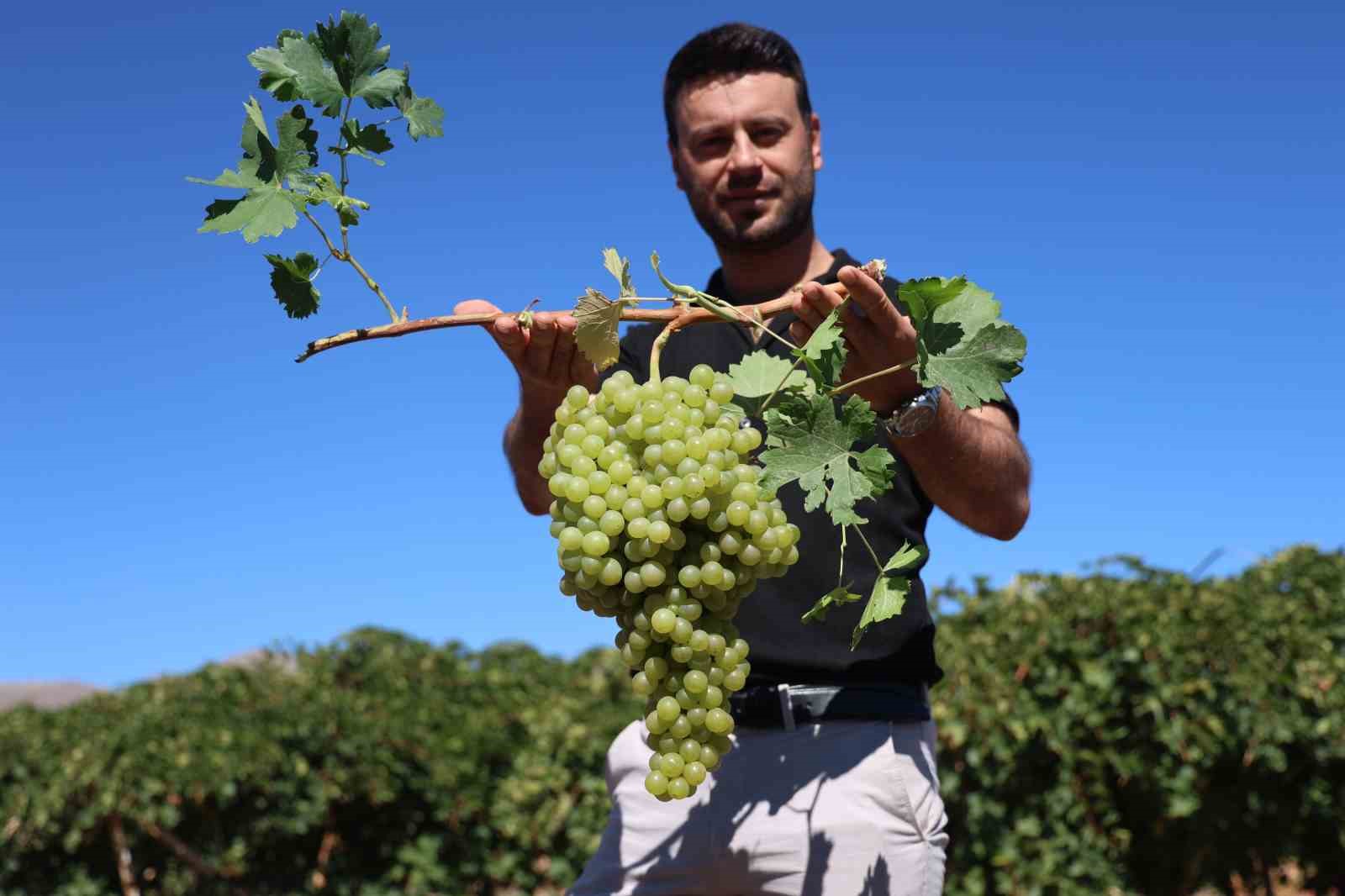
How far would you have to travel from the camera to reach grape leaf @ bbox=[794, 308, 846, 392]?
1645 mm

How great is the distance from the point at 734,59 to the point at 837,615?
165 cm

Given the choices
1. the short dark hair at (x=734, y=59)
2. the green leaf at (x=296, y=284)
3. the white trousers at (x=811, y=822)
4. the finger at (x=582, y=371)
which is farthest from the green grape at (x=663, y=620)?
Answer: the short dark hair at (x=734, y=59)

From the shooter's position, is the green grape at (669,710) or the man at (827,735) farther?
the man at (827,735)

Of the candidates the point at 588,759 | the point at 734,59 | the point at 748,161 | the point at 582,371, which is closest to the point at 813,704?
the point at 582,371

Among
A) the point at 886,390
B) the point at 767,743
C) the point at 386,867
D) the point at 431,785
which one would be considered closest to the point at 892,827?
the point at 767,743

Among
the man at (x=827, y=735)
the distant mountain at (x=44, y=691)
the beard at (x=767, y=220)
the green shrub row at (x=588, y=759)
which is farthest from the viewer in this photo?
the distant mountain at (x=44, y=691)

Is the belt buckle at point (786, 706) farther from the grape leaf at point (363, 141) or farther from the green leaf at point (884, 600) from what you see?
the grape leaf at point (363, 141)

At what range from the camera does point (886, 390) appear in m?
2.06

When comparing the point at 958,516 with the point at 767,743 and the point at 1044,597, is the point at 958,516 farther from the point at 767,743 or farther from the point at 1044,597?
the point at 1044,597

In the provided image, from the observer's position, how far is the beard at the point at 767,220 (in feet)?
9.91

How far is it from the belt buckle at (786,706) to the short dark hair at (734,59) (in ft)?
5.59

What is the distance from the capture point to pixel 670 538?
63.1 inches

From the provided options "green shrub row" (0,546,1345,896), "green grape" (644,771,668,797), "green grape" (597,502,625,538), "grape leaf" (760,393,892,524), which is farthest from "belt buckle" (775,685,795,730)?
"green shrub row" (0,546,1345,896)

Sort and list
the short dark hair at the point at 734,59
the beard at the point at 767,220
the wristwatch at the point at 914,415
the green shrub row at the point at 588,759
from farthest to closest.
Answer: the green shrub row at the point at 588,759, the short dark hair at the point at 734,59, the beard at the point at 767,220, the wristwatch at the point at 914,415
